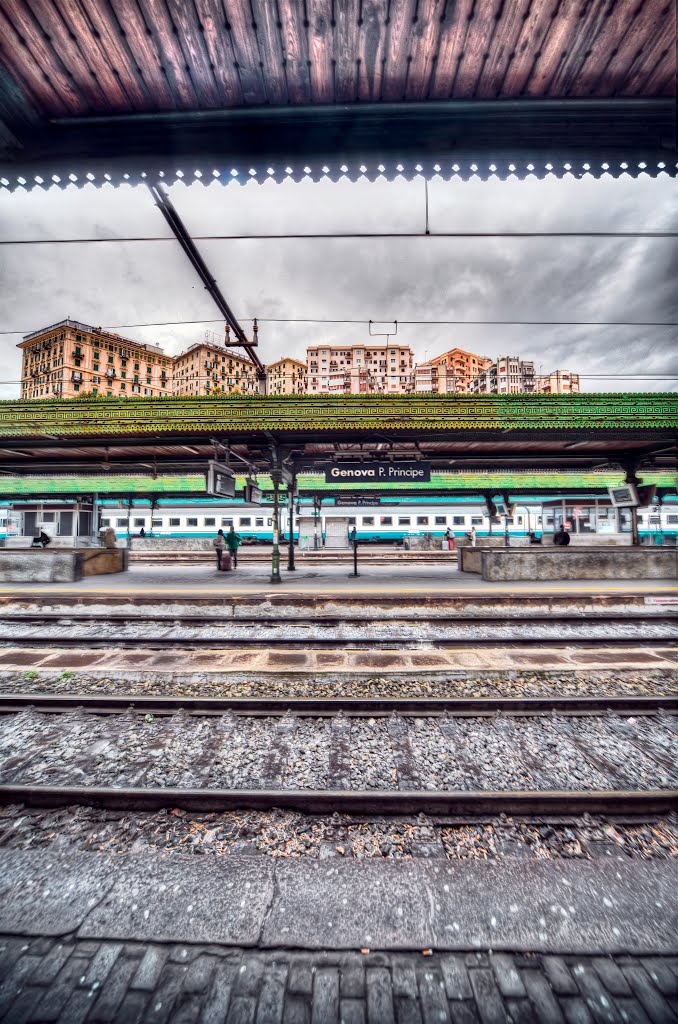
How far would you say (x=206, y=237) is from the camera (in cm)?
409

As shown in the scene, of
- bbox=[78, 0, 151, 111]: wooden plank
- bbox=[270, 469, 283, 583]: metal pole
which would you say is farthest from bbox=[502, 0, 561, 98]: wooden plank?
bbox=[270, 469, 283, 583]: metal pole

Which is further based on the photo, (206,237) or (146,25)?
(206,237)

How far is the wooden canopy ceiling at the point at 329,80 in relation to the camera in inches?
80.7

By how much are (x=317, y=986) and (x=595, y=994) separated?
121 centimetres

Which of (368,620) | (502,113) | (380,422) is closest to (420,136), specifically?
(502,113)

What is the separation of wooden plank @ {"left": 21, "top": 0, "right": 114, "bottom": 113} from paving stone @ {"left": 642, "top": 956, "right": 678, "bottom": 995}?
535 centimetres

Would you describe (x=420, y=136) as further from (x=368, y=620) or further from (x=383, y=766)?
(x=368, y=620)

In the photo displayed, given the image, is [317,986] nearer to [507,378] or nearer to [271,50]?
[271,50]

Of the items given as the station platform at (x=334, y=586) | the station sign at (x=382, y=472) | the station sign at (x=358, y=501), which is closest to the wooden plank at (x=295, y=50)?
the station platform at (x=334, y=586)

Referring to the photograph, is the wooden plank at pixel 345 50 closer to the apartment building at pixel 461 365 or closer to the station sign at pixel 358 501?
the station sign at pixel 358 501

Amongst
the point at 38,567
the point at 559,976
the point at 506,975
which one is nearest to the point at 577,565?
the point at 559,976

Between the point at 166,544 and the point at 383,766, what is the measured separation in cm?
2580

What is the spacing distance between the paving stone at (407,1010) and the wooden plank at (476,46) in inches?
179

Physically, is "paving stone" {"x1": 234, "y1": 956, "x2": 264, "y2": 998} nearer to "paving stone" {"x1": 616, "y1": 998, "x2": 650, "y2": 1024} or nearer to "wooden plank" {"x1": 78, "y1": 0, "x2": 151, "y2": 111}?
"paving stone" {"x1": 616, "y1": 998, "x2": 650, "y2": 1024}
